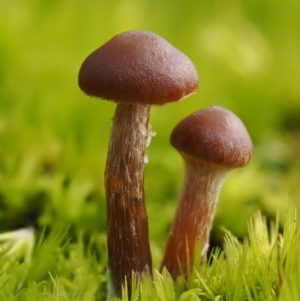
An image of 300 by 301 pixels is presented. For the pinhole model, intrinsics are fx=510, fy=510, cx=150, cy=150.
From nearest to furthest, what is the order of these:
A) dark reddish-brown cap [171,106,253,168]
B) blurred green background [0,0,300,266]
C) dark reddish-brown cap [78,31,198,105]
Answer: dark reddish-brown cap [78,31,198,105] < dark reddish-brown cap [171,106,253,168] < blurred green background [0,0,300,266]

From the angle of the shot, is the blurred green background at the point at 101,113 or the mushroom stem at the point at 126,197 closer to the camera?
the mushroom stem at the point at 126,197

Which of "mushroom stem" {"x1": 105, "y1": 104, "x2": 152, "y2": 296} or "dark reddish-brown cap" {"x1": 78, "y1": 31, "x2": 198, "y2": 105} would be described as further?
"mushroom stem" {"x1": 105, "y1": 104, "x2": 152, "y2": 296}

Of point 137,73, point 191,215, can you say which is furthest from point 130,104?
point 191,215

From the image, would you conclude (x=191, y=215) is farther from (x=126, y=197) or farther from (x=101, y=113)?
(x=101, y=113)

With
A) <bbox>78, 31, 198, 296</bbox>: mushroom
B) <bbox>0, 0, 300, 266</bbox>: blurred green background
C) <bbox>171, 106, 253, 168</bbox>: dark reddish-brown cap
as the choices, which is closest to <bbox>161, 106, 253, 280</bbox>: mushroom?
<bbox>171, 106, 253, 168</bbox>: dark reddish-brown cap

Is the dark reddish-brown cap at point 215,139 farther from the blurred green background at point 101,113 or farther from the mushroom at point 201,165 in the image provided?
the blurred green background at point 101,113

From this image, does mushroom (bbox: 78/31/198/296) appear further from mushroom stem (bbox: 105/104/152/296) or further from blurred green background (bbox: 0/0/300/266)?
blurred green background (bbox: 0/0/300/266)

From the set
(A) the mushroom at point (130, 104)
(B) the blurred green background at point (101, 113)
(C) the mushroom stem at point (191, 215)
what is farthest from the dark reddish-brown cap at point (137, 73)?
(B) the blurred green background at point (101, 113)
